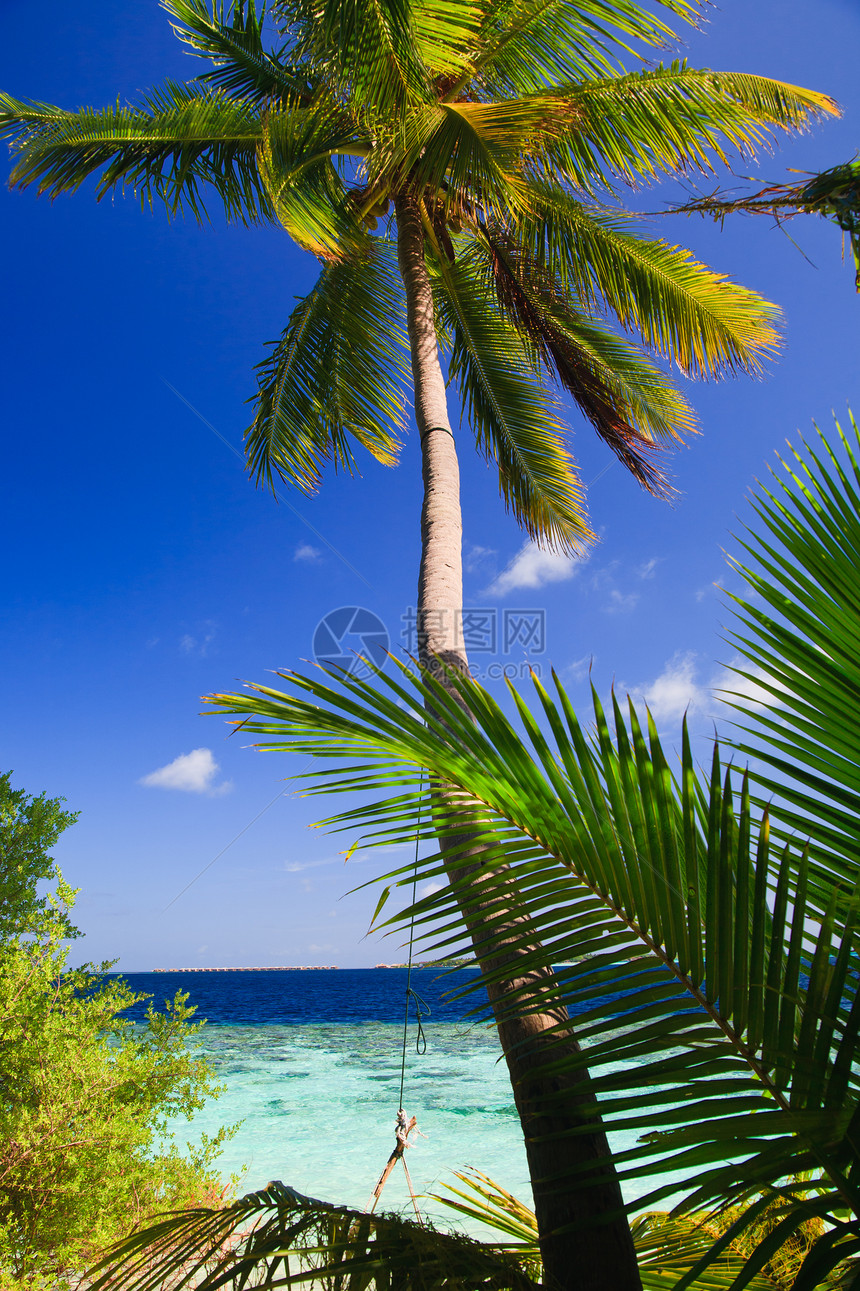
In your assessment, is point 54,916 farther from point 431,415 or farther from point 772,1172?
point 772,1172

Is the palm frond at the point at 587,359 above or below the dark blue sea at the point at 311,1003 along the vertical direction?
above

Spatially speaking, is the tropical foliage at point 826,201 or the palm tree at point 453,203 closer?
the tropical foliage at point 826,201

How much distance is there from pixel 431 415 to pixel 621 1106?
12.7ft

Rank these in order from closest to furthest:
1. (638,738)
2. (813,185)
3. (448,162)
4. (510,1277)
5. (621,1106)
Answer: (621,1106), (510,1277), (638,738), (813,185), (448,162)

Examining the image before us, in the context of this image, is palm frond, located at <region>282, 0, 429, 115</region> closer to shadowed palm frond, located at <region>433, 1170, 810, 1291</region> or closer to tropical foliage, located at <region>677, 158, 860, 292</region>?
tropical foliage, located at <region>677, 158, 860, 292</region>

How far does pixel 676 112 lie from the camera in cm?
429

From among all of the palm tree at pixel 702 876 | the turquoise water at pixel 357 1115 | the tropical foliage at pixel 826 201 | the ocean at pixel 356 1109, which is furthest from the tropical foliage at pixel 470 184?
the turquoise water at pixel 357 1115

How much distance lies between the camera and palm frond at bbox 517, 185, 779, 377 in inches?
203

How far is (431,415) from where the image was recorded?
427 centimetres

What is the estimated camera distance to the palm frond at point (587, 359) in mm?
5551

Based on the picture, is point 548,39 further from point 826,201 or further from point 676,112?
point 826,201

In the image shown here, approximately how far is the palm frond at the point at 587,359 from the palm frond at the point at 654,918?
473 cm

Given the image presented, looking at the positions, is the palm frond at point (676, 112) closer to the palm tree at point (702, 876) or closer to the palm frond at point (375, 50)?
the palm frond at point (375, 50)

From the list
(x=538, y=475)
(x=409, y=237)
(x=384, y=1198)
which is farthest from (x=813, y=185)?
(x=384, y=1198)
